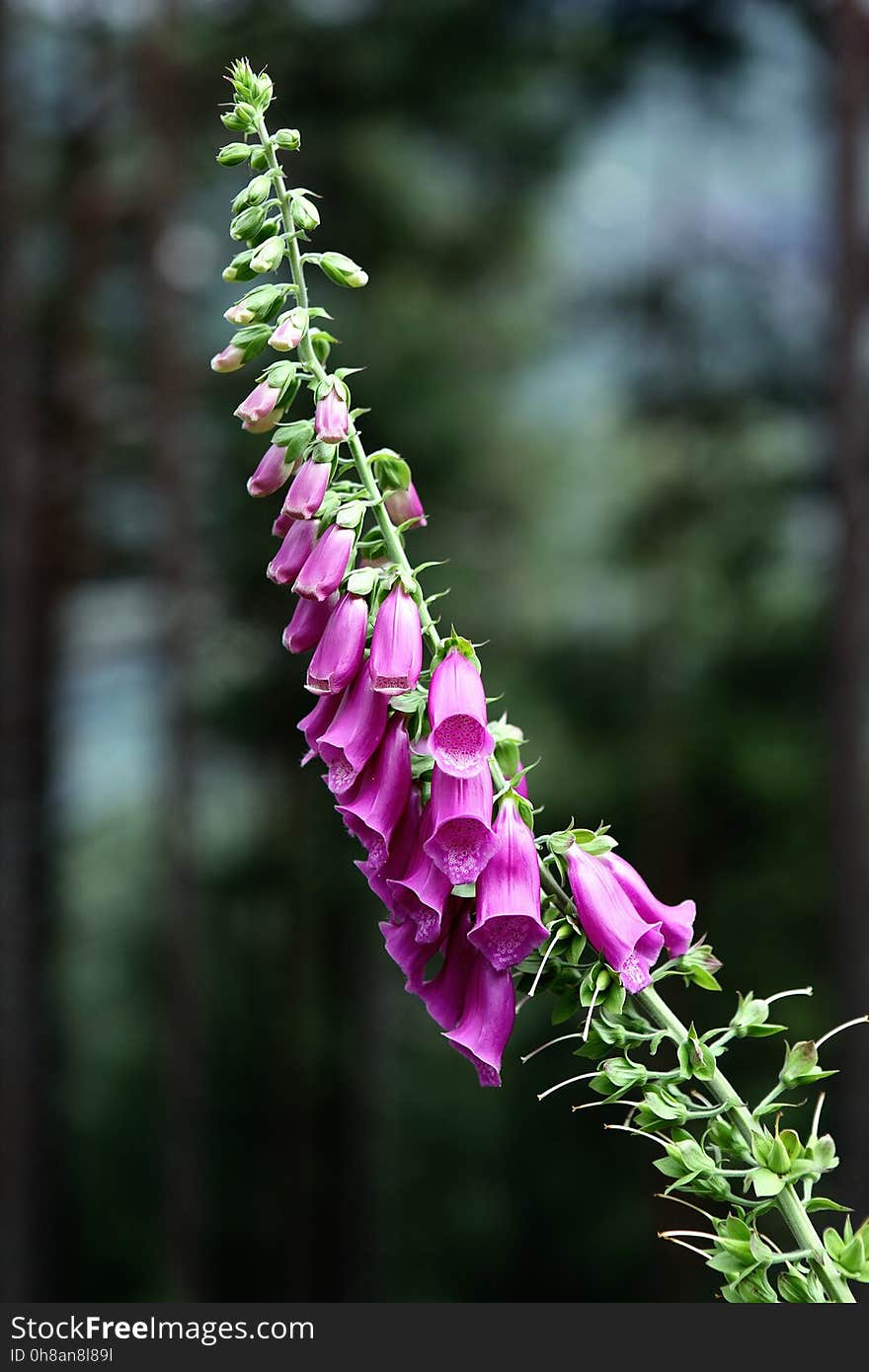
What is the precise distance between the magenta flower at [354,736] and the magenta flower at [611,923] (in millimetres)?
148

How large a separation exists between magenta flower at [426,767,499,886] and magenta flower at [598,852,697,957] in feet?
0.33

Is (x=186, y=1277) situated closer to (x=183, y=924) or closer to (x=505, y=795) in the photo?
(x=183, y=924)

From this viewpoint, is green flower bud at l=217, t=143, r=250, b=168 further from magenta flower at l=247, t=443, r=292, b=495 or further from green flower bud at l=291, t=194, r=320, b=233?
magenta flower at l=247, t=443, r=292, b=495

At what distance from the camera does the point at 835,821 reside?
21.7 ft

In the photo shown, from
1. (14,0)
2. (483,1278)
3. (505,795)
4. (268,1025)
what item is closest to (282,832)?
(268,1025)

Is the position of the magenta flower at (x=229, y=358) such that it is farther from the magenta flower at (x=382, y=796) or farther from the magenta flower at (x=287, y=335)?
the magenta flower at (x=382, y=796)

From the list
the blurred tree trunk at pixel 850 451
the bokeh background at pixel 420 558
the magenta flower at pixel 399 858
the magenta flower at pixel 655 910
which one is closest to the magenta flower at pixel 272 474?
the magenta flower at pixel 399 858

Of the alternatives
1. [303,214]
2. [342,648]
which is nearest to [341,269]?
[303,214]

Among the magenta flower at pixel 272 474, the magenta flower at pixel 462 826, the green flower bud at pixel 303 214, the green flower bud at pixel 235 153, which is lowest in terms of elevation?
the magenta flower at pixel 462 826

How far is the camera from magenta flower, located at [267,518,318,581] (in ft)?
2.73

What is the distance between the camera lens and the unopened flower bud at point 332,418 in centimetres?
77

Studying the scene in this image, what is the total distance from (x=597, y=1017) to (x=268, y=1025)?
9.81 meters

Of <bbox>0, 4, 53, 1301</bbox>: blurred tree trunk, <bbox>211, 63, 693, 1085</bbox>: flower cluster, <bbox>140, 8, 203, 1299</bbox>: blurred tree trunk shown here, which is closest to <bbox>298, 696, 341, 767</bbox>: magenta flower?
<bbox>211, 63, 693, 1085</bbox>: flower cluster

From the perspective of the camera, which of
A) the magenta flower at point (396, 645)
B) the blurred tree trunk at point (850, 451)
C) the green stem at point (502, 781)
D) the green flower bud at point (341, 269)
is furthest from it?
the blurred tree trunk at point (850, 451)
